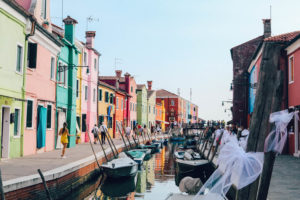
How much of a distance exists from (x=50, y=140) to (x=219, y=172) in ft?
54.7

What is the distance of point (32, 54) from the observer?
50.6 ft

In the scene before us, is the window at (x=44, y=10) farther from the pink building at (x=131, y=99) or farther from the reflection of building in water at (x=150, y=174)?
the pink building at (x=131, y=99)

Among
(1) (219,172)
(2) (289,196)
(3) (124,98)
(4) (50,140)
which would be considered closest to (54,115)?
(4) (50,140)

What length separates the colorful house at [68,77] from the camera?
68.9 feet

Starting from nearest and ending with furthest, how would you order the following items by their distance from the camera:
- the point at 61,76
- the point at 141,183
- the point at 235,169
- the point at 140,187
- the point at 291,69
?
the point at 235,169 < the point at 140,187 < the point at 141,183 < the point at 291,69 < the point at 61,76

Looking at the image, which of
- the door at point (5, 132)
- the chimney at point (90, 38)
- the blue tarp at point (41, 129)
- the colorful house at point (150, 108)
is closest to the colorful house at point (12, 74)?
the door at point (5, 132)

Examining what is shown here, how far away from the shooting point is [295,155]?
16.4 m

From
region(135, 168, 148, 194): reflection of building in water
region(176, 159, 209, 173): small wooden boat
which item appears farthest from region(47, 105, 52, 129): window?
region(176, 159, 209, 173): small wooden boat

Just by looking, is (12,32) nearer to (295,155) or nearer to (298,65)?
(298,65)

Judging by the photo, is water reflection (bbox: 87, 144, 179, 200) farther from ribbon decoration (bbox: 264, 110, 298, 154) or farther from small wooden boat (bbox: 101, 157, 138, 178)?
ribbon decoration (bbox: 264, 110, 298, 154)

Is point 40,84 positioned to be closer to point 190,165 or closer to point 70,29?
point 70,29

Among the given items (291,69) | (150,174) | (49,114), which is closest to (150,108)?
(49,114)

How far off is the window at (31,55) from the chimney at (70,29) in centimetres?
703

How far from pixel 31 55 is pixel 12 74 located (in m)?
1.79
